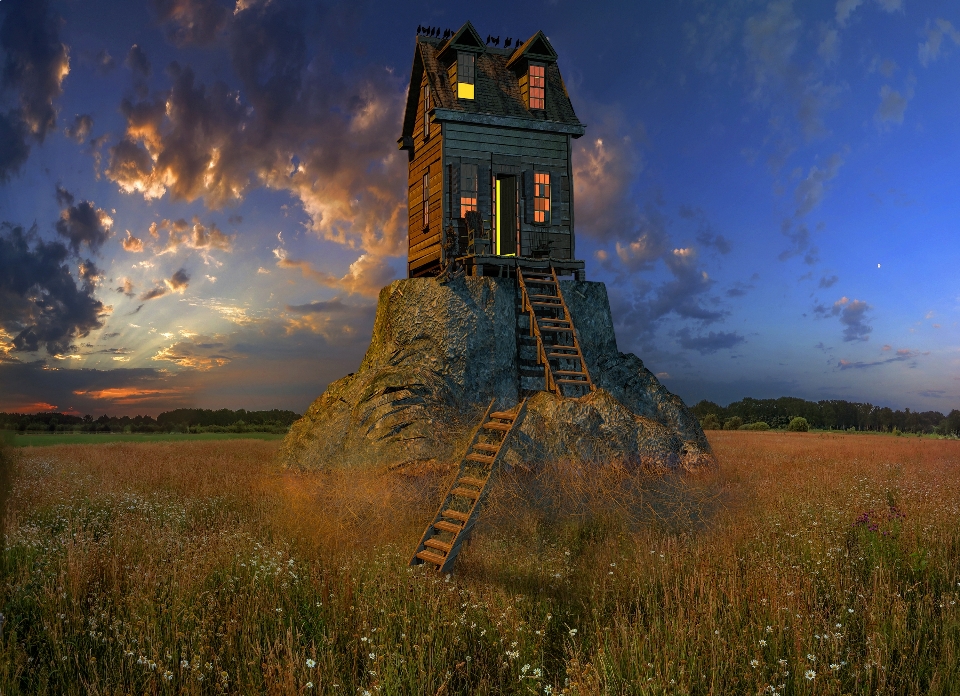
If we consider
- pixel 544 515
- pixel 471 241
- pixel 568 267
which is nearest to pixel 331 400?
pixel 471 241

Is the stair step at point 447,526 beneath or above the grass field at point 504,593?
above

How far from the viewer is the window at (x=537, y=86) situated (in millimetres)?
22594

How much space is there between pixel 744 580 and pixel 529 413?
7799 millimetres

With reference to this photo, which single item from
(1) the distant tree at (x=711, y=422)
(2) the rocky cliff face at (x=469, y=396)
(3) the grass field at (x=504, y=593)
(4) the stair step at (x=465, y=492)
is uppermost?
(2) the rocky cliff face at (x=469, y=396)

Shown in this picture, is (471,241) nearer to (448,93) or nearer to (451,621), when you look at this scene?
(448,93)

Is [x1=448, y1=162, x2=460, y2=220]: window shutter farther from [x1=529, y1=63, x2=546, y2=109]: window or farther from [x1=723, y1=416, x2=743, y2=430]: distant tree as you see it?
[x1=723, y1=416, x2=743, y2=430]: distant tree

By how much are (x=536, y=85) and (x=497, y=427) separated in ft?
51.9

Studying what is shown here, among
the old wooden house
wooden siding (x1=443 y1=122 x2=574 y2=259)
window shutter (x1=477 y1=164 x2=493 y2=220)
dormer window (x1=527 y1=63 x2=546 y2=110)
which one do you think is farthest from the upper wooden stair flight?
dormer window (x1=527 y1=63 x2=546 y2=110)

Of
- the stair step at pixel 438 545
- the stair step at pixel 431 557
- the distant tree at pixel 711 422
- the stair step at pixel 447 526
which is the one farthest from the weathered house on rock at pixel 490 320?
the distant tree at pixel 711 422

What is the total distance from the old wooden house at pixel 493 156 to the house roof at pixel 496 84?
0.04 meters

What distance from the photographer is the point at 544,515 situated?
11.7 meters

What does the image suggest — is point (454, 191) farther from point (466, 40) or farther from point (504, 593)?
point (504, 593)

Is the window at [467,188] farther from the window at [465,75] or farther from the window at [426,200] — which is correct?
the window at [465,75]

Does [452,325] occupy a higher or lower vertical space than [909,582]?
higher
